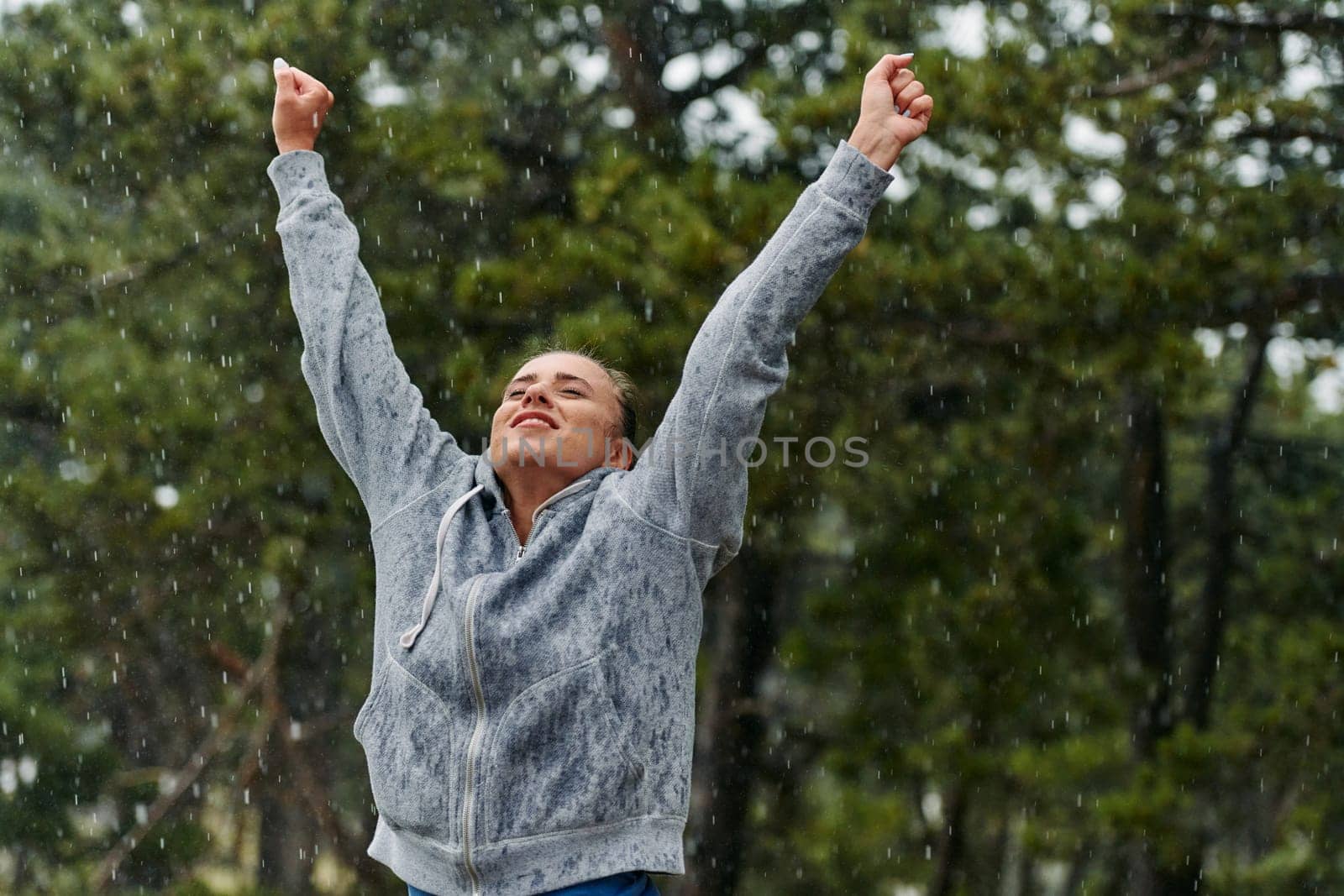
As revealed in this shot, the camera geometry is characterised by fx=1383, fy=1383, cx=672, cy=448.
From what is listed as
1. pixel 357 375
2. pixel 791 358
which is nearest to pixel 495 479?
pixel 357 375

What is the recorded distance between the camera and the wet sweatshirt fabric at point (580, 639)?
1.37 meters

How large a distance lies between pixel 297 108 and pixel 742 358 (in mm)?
681

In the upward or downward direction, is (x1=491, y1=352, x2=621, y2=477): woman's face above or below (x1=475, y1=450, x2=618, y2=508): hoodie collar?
above

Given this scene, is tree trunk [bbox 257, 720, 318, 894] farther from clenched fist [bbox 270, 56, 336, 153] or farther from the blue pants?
the blue pants

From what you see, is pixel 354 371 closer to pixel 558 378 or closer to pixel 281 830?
pixel 558 378

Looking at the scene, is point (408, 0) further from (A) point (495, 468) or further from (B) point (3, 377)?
(A) point (495, 468)

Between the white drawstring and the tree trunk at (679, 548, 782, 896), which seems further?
the tree trunk at (679, 548, 782, 896)

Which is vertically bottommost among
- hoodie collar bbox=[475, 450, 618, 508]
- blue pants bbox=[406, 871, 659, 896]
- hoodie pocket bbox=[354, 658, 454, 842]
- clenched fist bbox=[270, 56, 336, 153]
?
blue pants bbox=[406, 871, 659, 896]

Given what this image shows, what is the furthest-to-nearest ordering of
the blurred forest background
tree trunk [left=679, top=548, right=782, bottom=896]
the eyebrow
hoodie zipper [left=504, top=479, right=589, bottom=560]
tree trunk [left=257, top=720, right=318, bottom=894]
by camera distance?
tree trunk [left=257, top=720, right=318, bottom=894] → tree trunk [left=679, top=548, right=782, bottom=896] → the blurred forest background → the eyebrow → hoodie zipper [left=504, top=479, right=589, bottom=560]

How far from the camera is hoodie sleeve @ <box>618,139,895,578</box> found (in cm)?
140

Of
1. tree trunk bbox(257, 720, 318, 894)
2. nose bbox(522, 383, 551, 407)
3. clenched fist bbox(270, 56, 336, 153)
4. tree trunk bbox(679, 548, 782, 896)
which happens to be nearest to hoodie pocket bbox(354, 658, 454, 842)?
nose bbox(522, 383, 551, 407)

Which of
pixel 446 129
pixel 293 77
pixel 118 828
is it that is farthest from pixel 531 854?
pixel 118 828

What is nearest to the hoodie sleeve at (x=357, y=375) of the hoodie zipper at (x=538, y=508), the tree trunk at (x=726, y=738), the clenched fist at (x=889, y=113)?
the hoodie zipper at (x=538, y=508)

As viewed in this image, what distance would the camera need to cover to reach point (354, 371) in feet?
5.24
